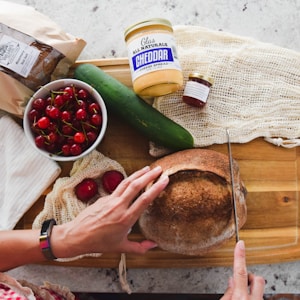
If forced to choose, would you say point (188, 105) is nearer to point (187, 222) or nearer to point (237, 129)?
point (237, 129)

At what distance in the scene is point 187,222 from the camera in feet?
2.93

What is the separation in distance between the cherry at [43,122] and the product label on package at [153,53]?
0.70 feet

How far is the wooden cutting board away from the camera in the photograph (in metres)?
1.04

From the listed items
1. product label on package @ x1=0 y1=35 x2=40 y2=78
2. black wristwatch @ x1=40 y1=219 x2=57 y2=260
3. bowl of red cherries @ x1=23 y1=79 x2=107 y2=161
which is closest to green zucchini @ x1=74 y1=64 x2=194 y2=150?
bowl of red cherries @ x1=23 y1=79 x2=107 y2=161

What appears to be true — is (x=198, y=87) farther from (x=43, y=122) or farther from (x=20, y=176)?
(x=20, y=176)

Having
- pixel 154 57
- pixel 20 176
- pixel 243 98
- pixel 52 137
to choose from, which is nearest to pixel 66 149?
pixel 52 137

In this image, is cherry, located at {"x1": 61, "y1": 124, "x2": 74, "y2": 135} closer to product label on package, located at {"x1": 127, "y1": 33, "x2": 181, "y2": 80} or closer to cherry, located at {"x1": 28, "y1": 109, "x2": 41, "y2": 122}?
cherry, located at {"x1": 28, "y1": 109, "x2": 41, "y2": 122}

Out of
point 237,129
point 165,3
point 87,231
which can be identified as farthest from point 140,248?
point 165,3

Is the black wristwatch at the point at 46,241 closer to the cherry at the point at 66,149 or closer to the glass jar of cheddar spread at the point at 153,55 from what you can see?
the cherry at the point at 66,149

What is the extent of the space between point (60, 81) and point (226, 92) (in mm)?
384

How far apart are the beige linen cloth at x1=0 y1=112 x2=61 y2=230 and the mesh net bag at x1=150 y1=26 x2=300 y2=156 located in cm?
25

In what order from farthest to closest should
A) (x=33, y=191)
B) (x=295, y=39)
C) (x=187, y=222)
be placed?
(x=295, y=39) → (x=33, y=191) → (x=187, y=222)

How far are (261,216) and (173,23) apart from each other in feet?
1.76

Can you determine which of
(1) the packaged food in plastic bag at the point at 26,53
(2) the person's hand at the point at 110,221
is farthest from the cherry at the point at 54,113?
(2) the person's hand at the point at 110,221
